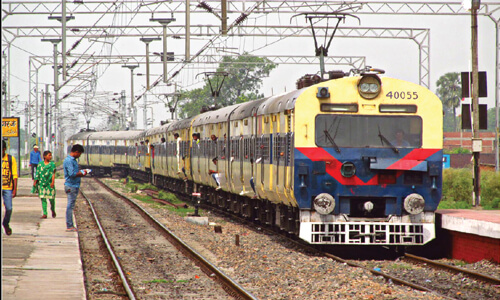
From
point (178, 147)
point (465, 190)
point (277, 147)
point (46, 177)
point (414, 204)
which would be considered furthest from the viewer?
point (178, 147)

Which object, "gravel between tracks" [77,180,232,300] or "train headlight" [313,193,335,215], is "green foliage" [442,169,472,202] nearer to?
"gravel between tracks" [77,180,232,300]

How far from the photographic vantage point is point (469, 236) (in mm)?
12805

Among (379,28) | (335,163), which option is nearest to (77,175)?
(335,163)

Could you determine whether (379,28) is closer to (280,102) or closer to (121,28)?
(121,28)

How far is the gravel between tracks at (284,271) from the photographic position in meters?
9.61

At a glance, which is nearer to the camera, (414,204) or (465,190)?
(414,204)

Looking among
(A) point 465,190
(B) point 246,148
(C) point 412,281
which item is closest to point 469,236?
(C) point 412,281

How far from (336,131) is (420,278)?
3.16m

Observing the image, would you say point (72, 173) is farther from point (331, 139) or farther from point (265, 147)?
point (331, 139)

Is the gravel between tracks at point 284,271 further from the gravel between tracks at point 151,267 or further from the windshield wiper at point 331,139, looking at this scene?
the windshield wiper at point 331,139

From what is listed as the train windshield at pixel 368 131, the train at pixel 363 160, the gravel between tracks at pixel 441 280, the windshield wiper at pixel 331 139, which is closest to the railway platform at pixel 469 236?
the gravel between tracks at pixel 441 280

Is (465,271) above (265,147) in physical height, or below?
below

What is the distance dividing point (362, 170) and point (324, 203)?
869 millimetres

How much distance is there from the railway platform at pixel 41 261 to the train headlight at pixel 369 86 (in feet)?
18.0
